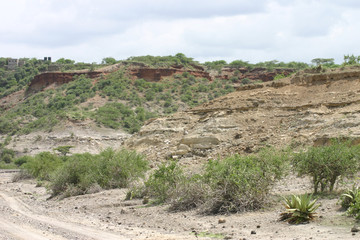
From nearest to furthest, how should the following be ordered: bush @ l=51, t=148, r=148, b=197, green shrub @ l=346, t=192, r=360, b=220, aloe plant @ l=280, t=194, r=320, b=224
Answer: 1. green shrub @ l=346, t=192, r=360, b=220
2. aloe plant @ l=280, t=194, r=320, b=224
3. bush @ l=51, t=148, r=148, b=197

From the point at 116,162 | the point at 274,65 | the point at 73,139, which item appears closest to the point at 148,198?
the point at 116,162

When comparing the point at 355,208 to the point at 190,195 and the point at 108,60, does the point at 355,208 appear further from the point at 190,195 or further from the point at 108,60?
the point at 108,60

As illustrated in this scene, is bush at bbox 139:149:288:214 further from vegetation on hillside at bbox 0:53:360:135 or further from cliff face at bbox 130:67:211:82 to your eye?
cliff face at bbox 130:67:211:82

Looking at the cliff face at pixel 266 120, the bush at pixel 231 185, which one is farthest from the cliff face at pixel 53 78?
the bush at pixel 231 185

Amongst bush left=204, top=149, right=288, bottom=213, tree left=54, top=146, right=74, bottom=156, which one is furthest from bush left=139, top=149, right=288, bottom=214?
tree left=54, top=146, right=74, bottom=156

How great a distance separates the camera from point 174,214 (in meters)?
13.5

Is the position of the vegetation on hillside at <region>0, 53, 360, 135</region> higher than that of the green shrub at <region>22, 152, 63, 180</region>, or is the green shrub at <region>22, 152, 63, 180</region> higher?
the vegetation on hillside at <region>0, 53, 360, 135</region>

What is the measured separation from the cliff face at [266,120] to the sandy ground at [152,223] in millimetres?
3801

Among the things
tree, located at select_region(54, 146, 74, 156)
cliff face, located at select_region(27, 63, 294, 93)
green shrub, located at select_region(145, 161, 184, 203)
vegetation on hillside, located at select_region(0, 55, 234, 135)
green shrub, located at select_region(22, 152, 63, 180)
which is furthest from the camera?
cliff face, located at select_region(27, 63, 294, 93)

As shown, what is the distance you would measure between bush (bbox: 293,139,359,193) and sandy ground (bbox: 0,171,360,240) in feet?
2.90

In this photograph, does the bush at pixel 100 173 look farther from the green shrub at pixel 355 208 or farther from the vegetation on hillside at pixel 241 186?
the green shrub at pixel 355 208

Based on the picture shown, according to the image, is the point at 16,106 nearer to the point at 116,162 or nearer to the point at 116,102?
the point at 116,102

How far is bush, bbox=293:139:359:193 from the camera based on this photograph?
12.4 meters

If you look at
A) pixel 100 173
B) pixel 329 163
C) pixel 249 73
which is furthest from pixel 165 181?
pixel 249 73
